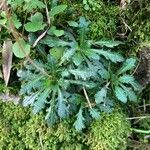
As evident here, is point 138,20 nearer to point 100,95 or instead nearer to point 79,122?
point 100,95

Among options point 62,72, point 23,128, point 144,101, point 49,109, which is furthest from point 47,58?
point 144,101

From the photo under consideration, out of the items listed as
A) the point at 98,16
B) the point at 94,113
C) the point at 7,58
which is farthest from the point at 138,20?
the point at 7,58

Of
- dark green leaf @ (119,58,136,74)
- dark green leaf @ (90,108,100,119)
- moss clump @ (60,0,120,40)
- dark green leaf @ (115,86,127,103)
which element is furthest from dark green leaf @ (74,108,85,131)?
moss clump @ (60,0,120,40)

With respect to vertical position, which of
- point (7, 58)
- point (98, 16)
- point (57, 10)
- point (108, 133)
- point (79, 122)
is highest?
point (57, 10)

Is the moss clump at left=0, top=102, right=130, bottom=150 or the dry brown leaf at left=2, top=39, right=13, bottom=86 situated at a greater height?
the dry brown leaf at left=2, top=39, right=13, bottom=86

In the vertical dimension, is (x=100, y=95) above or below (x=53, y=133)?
above

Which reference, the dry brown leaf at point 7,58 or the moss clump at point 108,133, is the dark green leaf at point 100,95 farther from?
the dry brown leaf at point 7,58

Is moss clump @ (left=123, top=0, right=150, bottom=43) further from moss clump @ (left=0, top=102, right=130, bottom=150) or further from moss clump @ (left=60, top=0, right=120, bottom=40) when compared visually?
moss clump @ (left=0, top=102, right=130, bottom=150)
